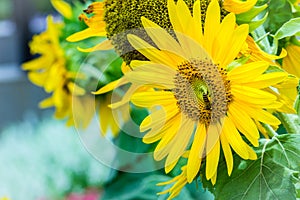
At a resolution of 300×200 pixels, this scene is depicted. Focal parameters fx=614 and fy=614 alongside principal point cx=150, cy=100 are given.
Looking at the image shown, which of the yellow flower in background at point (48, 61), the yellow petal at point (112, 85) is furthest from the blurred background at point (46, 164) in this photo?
the yellow petal at point (112, 85)

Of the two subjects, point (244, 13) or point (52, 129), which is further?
point (52, 129)

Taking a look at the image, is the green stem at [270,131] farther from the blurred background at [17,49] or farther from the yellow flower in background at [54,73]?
the blurred background at [17,49]

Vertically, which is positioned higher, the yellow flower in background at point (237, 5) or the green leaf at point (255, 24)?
the yellow flower in background at point (237, 5)

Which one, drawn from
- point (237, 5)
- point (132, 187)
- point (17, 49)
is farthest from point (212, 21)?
point (17, 49)

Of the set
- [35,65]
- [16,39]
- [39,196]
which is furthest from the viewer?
[16,39]

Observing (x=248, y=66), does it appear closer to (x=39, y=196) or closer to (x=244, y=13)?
(x=244, y=13)

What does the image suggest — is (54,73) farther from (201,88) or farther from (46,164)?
(46,164)

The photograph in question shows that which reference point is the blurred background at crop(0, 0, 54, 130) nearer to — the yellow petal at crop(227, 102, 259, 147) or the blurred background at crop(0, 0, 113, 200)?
the blurred background at crop(0, 0, 113, 200)

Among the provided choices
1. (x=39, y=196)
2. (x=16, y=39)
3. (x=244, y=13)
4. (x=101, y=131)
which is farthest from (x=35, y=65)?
(x=16, y=39)
